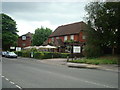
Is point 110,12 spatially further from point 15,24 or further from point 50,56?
point 15,24

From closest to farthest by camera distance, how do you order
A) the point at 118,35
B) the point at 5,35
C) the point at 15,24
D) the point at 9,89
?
the point at 9,89
the point at 118,35
the point at 5,35
the point at 15,24

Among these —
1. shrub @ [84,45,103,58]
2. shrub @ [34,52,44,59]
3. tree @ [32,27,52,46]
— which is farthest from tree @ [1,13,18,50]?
shrub @ [84,45,103,58]

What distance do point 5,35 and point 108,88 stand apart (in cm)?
5577

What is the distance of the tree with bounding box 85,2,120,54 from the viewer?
26.5m

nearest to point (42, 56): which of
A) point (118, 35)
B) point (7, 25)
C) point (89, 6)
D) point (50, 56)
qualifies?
point (50, 56)

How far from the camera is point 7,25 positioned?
62.1 meters

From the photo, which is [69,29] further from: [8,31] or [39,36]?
[39,36]

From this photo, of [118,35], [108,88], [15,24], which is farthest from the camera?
[15,24]

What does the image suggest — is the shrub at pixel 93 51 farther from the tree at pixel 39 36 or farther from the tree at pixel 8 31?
the tree at pixel 39 36

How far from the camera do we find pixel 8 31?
205 ft

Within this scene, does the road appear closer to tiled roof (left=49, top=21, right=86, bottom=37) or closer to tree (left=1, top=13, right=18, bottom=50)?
tiled roof (left=49, top=21, right=86, bottom=37)

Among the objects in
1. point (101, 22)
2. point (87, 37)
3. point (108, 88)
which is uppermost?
point (101, 22)

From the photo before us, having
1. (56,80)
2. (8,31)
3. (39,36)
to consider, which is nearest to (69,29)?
(8,31)

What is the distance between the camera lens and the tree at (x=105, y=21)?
26.5 metres
